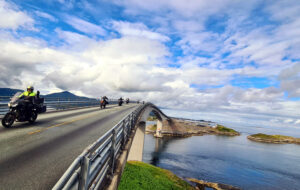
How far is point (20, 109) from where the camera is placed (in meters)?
11.3

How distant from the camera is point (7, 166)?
5598 mm

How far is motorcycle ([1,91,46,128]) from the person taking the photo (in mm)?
10758

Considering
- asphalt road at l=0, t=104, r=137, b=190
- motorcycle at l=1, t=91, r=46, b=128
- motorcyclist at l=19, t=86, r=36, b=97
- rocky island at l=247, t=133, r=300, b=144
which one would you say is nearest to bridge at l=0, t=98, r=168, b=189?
asphalt road at l=0, t=104, r=137, b=190

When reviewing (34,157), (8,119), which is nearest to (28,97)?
(8,119)

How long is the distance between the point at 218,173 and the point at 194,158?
15510mm

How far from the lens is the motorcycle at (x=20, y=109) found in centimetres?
1076

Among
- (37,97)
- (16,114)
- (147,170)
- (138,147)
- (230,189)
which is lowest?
(230,189)

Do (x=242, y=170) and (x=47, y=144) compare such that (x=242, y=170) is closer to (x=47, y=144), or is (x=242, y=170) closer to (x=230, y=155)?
(x=230, y=155)

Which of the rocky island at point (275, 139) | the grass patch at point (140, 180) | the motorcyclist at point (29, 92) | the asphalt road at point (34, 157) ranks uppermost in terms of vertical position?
the motorcyclist at point (29, 92)

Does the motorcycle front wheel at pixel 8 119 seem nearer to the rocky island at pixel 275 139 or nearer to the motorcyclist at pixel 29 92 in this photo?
the motorcyclist at pixel 29 92

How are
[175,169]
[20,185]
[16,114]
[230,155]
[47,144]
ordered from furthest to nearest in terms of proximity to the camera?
[230,155] → [175,169] → [16,114] → [47,144] → [20,185]

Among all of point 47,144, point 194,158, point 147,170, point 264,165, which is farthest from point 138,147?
point 264,165

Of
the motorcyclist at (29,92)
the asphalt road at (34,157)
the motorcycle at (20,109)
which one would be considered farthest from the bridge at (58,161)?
the motorcyclist at (29,92)

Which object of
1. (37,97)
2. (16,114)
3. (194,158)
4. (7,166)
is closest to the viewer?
(7,166)
